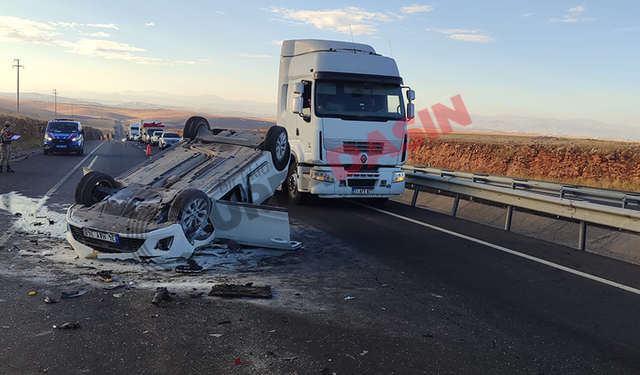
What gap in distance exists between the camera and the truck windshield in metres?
11.6

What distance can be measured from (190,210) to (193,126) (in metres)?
4.06

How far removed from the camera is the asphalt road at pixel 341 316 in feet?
12.5

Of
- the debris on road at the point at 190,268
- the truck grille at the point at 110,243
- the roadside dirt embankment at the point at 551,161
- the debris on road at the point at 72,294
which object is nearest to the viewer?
the debris on road at the point at 72,294

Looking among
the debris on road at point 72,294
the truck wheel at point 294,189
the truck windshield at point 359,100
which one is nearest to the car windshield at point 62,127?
the truck wheel at point 294,189

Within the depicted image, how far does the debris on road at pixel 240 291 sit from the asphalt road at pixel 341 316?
16 centimetres

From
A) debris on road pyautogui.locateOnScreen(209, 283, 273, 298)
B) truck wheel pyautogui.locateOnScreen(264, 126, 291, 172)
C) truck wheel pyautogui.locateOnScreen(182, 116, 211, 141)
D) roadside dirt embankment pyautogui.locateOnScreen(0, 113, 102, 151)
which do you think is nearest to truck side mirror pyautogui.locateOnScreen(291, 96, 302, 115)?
truck wheel pyautogui.locateOnScreen(182, 116, 211, 141)

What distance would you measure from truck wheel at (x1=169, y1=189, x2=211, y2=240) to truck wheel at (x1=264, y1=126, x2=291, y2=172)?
211cm

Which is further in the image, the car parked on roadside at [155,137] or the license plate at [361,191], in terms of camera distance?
the car parked on roadside at [155,137]

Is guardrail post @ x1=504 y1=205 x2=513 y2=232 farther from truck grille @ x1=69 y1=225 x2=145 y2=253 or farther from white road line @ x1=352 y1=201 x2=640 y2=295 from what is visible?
truck grille @ x1=69 y1=225 x2=145 y2=253

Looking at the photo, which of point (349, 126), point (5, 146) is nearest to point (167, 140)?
point (5, 146)

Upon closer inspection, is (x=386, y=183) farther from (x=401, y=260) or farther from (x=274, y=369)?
(x=274, y=369)

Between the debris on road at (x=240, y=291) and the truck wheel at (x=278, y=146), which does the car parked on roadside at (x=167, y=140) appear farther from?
the debris on road at (x=240, y=291)

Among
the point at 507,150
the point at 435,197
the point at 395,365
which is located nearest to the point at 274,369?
the point at 395,365

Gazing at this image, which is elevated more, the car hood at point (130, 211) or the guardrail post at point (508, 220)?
the car hood at point (130, 211)
